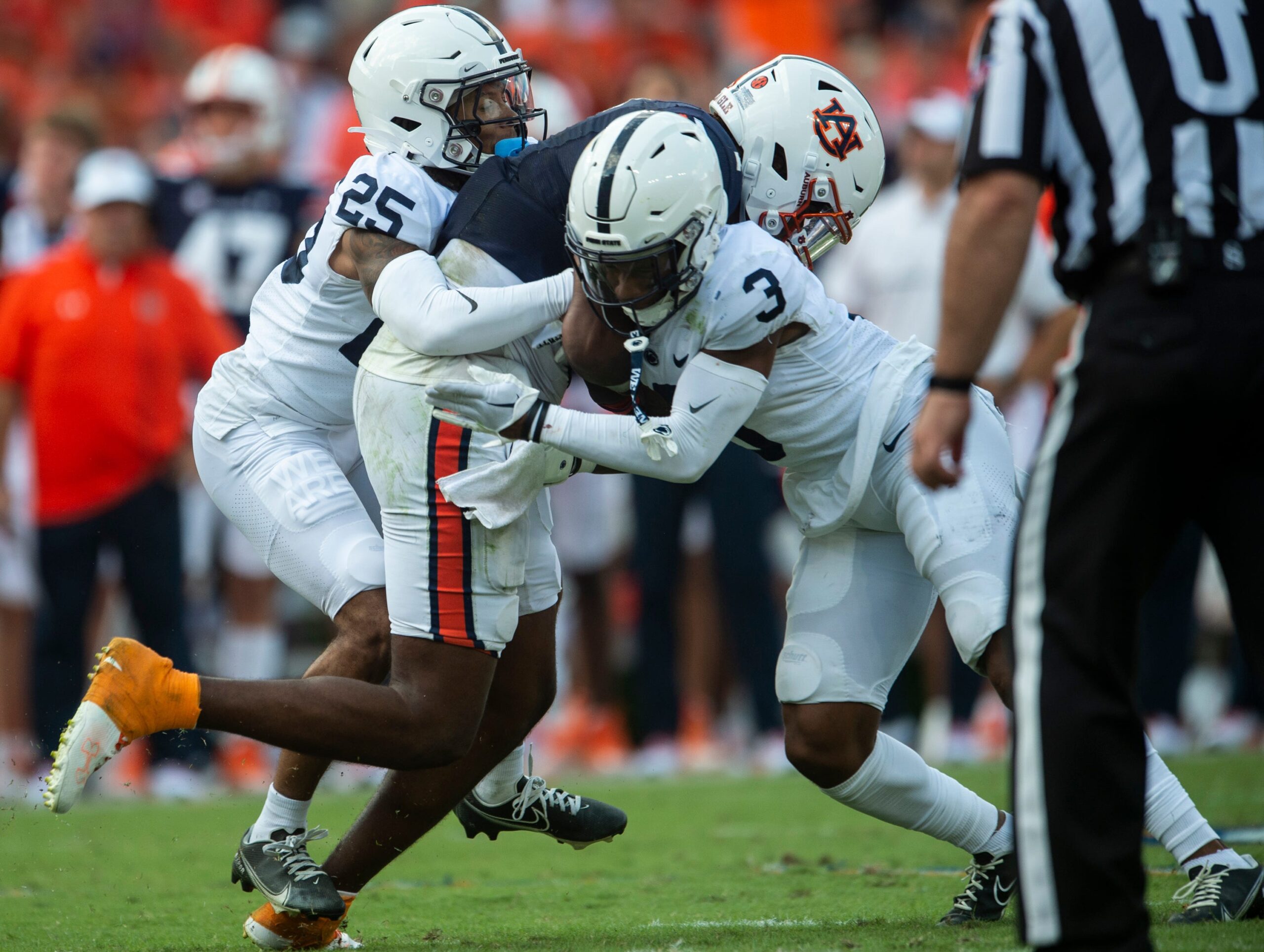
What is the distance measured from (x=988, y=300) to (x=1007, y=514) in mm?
1343

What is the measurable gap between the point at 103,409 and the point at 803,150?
167 inches

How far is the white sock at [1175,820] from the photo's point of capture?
3631mm

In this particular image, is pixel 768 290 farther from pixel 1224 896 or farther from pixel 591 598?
pixel 591 598

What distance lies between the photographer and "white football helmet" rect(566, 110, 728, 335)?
3305mm

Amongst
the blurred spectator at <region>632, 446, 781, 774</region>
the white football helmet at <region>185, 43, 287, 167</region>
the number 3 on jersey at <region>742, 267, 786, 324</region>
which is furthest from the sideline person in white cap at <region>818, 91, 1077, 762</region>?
the number 3 on jersey at <region>742, 267, 786, 324</region>

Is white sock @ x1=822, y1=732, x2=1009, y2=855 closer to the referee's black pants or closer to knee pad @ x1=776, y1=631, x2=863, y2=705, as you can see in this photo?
knee pad @ x1=776, y1=631, x2=863, y2=705

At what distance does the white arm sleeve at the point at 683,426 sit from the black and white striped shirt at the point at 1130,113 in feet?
3.16

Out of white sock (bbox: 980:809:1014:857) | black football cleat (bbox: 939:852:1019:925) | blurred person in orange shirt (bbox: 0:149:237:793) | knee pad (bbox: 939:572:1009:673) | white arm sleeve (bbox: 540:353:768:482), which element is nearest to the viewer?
white arm sleeve (bbox: 540:353:768:482)

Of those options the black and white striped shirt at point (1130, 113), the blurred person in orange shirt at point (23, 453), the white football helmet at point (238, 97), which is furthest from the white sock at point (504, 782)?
the white football helmet at point (238, 97)

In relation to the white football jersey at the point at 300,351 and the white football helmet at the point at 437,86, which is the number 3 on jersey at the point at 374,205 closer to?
the white football jersey at the point at 300,351


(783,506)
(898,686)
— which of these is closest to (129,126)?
(783,506)

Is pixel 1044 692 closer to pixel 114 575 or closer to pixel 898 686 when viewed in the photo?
pixel 898 686

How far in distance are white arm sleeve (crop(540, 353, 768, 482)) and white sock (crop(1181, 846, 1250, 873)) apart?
141cm

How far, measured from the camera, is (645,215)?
330cm
